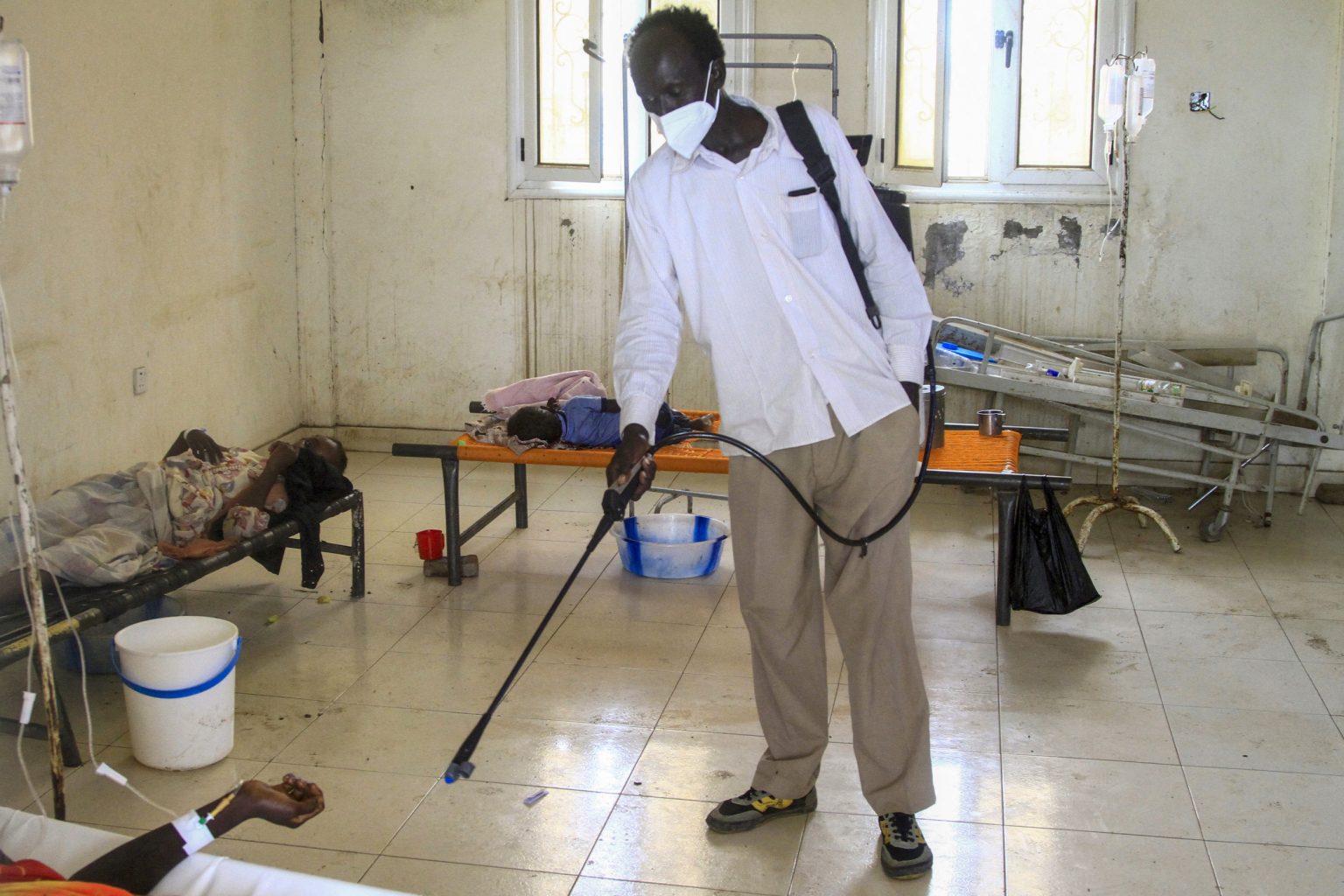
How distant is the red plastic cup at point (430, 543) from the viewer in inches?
184

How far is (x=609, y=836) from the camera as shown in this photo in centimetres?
287

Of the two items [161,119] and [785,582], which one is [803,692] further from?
[161,119]

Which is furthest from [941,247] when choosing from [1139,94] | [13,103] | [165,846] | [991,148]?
[165,846]

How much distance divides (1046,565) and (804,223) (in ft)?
6.67

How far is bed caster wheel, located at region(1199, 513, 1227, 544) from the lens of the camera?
5.12 m

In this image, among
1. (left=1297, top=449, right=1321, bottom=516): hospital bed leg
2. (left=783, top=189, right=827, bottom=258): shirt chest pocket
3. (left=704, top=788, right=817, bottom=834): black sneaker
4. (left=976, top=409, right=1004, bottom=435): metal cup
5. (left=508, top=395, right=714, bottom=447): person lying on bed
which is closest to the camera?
(left=783, top=189, right=827, bottom=258): shirt chest pocket

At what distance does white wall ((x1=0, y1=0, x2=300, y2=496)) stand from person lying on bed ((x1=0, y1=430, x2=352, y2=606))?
0.77m

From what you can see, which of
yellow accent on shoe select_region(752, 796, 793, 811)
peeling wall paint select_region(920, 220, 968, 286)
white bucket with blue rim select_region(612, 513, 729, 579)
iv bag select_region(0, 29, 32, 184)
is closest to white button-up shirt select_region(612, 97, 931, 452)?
yellow accent on shoe select_region(752, 796, 793, 811)

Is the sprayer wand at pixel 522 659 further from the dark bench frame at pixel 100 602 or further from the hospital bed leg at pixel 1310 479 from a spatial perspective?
the hospital bed leg at pixel 1310 479

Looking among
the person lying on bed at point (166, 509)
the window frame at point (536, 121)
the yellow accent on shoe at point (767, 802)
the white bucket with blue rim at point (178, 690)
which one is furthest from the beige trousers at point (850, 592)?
the window frame at point (536, 121)

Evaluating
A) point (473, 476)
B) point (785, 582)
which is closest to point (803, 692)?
point (785, 582)

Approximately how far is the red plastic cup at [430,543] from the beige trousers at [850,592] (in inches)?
85.4

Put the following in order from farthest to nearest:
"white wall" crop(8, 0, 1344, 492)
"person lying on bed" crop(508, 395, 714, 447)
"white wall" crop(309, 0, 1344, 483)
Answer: "white wall" crop(309, 0, 1344, 483)
"white wall" crop(8, 0, 1344, 492)
"person lying on bed" crop(508, 395, 714, 447)

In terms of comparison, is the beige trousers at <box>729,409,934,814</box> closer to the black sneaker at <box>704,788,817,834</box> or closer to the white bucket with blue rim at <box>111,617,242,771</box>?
the black sneaker at <box>704,788,817,834</box>
